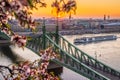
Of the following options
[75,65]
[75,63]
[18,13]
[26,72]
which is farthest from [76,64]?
[18,13]

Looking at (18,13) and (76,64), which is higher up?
(18,13)

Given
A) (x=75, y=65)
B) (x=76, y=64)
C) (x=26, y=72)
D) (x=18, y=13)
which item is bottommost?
(x=75, y=65)

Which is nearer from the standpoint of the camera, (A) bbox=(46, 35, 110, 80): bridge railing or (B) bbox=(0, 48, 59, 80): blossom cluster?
(B) bbox=(0, 48, 59, 80): blossom cluster

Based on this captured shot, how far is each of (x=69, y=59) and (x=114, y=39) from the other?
7455cm

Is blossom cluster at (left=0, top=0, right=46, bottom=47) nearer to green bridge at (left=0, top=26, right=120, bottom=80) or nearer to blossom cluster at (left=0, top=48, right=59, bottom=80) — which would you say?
blossom cluster at (left=0, top=48, right=59, bottom=80)

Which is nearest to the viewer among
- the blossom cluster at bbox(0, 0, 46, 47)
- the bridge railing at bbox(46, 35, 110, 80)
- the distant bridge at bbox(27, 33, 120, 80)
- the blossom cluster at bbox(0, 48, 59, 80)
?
the blossom cluster at bbox(0, 0, 46, 47)

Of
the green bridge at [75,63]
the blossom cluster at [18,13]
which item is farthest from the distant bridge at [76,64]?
the blossom cluster at [18,13]

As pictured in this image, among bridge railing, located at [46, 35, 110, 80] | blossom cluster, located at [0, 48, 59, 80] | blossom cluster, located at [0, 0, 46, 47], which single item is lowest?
bridge railing, located at [46, 35, 110, 80]

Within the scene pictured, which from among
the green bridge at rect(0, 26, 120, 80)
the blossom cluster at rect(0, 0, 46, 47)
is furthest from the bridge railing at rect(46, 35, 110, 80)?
the blossom cluster at rect(0, 0, 46, 47)

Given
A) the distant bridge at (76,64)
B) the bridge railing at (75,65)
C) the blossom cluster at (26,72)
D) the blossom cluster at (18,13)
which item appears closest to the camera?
the blossom cluster at (18,13)

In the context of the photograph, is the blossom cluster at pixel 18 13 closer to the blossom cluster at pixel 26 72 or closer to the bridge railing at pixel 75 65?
the blossom cluster at pixel 26 72

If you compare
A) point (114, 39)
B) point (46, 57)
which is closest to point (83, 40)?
point (114, 39)

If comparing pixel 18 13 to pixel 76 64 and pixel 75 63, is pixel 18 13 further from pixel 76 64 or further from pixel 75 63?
pixel 75 63

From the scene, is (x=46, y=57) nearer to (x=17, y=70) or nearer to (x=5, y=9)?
(x=17, y=70)
